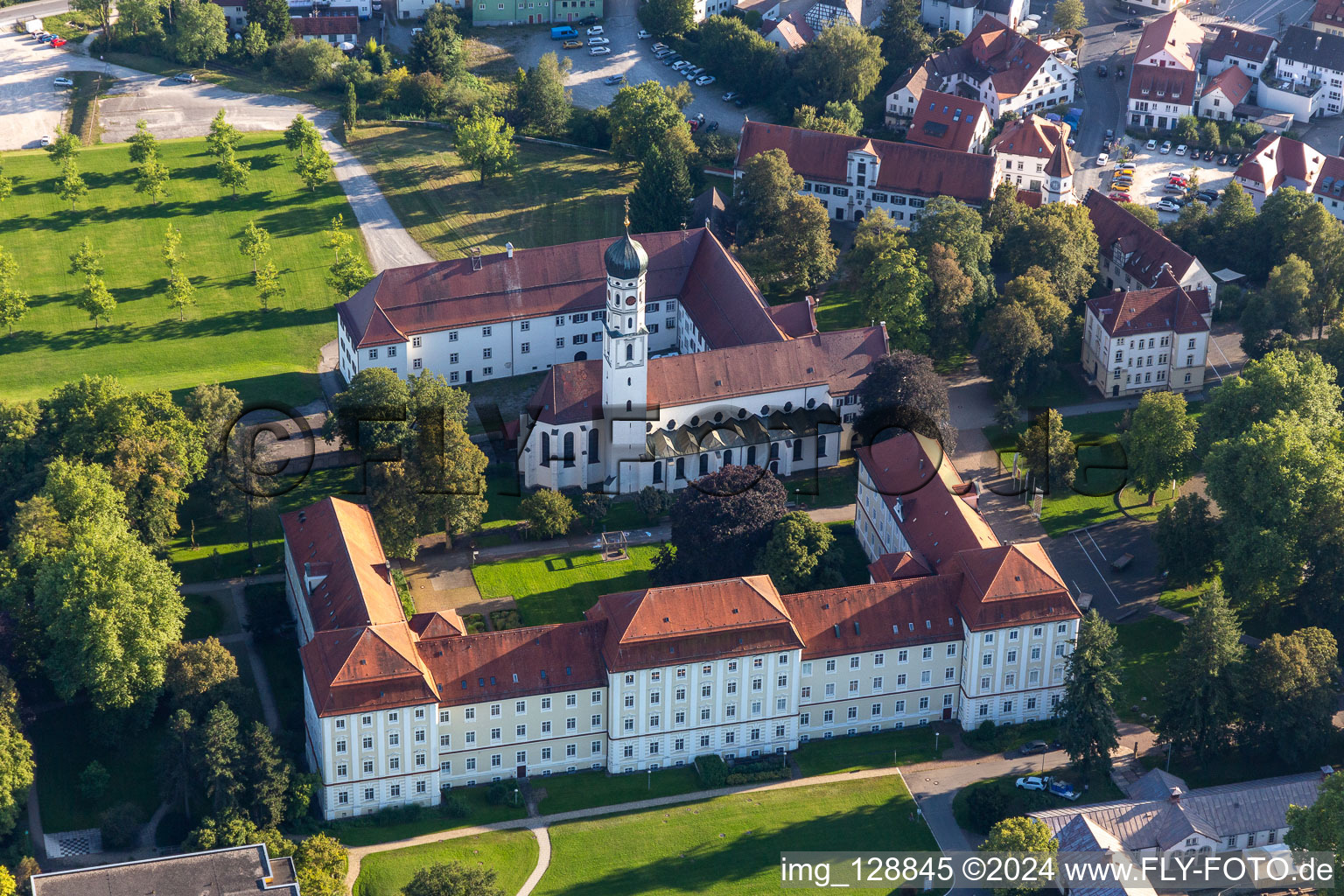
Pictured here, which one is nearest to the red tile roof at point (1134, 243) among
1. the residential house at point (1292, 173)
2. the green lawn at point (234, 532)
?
the residential house at point (1292, 173)

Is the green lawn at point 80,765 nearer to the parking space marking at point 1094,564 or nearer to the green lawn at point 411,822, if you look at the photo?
the green lawn at point 411,822

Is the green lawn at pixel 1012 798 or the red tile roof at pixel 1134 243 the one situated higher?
the red tile roof at pixel 1134 243

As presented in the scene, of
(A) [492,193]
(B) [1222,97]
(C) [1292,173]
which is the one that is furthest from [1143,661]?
(B) [1222,97]

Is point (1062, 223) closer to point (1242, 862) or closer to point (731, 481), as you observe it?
point (731, 481)

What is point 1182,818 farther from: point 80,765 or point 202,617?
point 80,765

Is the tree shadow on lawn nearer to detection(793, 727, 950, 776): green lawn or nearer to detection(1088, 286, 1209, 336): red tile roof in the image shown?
detection(793, 727, 950, 776): green lawn

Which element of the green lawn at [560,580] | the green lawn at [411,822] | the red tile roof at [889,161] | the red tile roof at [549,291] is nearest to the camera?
the green lawn at [411,822]
